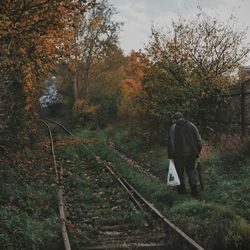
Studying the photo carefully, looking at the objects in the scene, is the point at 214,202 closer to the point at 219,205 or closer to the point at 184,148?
the point at 219,205

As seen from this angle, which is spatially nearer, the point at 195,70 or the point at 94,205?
the point at 94,205

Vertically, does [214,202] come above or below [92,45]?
below

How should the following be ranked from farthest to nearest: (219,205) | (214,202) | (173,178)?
1. (173,178)
2. (214,202)
3. (219,205)

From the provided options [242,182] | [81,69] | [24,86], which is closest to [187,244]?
[242,182]

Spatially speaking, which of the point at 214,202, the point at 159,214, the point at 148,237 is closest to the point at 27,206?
the point at 159,214

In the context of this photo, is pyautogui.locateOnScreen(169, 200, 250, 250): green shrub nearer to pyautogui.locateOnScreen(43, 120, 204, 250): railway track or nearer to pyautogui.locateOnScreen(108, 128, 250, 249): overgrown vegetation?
pyautogui.locateOnScreen(108, 128, 250, 249): overgrown vegetation

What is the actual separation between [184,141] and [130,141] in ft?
60.2

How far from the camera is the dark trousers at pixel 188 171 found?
13.2 m

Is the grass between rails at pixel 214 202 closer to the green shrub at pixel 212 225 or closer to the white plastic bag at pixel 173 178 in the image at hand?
the green shrub at pixel 212 225

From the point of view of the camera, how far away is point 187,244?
860 cm

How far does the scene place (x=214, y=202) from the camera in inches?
483

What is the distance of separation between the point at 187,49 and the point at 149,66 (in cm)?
225

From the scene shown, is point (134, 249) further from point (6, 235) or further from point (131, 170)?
point (131, 170)

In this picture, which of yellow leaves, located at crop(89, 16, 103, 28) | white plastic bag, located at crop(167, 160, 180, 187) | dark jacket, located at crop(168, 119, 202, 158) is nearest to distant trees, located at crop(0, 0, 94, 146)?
dark jacket, located at crop(168, 119, 202, 158)
